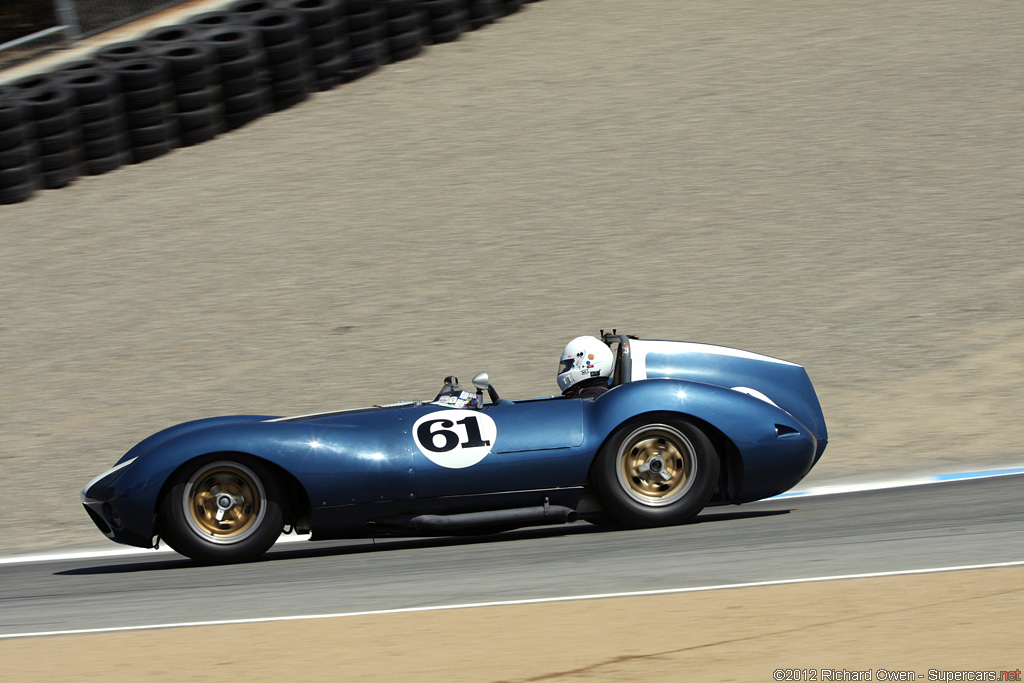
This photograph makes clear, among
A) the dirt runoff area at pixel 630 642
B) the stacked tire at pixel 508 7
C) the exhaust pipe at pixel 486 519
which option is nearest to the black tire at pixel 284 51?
the stacked tire at pixel 508 7

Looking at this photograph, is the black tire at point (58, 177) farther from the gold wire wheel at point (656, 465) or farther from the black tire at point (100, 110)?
the gold wire wheel at point (656, 465)

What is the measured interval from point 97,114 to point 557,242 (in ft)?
18.1

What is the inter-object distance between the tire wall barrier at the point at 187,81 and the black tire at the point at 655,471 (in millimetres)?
9265

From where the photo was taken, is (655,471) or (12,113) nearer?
A: (655,471)

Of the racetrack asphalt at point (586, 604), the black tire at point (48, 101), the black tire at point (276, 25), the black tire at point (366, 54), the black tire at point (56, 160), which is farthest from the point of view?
the black tire at point (366, 54)

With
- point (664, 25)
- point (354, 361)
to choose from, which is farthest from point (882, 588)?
point (664, 25)

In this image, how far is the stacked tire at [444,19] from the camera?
17.1 meters

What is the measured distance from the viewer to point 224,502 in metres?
6.14

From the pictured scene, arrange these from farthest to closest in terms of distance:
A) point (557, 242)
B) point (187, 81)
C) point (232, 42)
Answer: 1. point (232, 42)
2. point (187, 81)
3. point (557, 242)

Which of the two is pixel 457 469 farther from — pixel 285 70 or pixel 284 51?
pixel 285 70

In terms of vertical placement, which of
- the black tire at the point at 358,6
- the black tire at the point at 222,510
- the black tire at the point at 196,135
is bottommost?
the black tire at the point at 222,510

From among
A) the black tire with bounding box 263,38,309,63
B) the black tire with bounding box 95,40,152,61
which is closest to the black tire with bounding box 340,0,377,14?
the black tire with bounding box 263,38,309,63

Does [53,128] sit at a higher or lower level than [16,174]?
higher

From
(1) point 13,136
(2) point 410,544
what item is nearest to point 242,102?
(1) point 13,136
